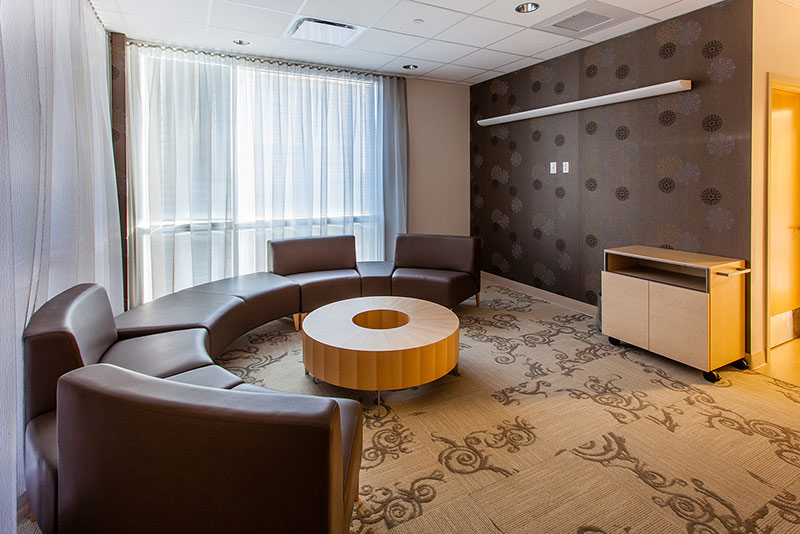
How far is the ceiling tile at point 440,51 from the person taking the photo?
169 inches

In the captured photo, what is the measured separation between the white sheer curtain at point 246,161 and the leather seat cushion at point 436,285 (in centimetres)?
114

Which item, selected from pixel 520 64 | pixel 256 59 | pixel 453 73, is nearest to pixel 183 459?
pixel 256 59

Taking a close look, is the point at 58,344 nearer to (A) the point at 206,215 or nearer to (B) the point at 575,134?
(A) the point at 206,215

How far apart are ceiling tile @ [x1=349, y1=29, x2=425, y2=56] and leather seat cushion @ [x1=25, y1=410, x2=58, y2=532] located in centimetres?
363

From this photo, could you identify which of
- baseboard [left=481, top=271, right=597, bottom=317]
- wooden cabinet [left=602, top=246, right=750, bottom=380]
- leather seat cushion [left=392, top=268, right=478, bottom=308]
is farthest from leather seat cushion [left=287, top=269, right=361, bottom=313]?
wooden cabinet [left=602, top=246, right=750, bottom=380]

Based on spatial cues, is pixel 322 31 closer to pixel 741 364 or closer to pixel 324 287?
pixel 324 287

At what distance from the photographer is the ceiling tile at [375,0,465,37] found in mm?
3402

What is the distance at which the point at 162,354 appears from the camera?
242 cm

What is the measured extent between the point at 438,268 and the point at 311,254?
54.6 inches

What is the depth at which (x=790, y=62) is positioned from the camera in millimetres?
3283

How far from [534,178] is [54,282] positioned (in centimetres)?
455

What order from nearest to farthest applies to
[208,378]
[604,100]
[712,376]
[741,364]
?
[208,378] < [712,376] < [741,364] < [604,100]

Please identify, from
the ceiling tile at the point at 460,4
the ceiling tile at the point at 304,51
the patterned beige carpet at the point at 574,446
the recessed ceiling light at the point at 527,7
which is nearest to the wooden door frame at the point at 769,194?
the patterned beige carpet at the point at 574,446

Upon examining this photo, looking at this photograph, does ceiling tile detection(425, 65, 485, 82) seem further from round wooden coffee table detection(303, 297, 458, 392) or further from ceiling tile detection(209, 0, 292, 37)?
round wooden coffee table detection(303, 297, 458, 392)
